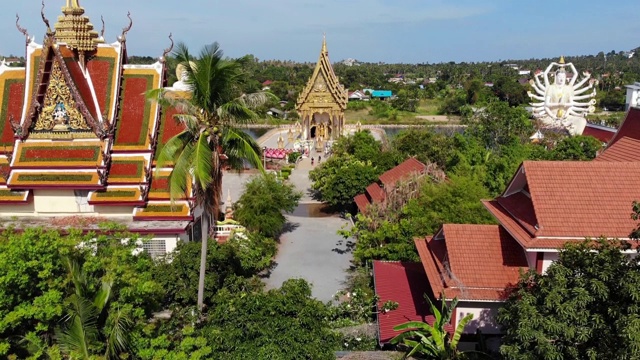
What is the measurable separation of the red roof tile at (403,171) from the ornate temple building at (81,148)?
24.5ft

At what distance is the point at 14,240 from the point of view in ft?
30.2

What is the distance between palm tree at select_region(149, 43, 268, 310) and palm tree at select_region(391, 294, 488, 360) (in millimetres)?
4515

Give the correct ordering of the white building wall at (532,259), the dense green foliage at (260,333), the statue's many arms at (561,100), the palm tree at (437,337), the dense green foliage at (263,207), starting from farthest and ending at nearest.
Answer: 1. the statue's many arms at (561,100)
2. the dense green foliage at (263,207)
3. the white building wall at (532,259)
4. the palm tree at (437,337)
5. the dense green foliage at (260,333)

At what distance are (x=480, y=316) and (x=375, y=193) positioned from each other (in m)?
10.5

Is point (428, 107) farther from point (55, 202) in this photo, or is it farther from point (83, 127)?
point (55, 202)

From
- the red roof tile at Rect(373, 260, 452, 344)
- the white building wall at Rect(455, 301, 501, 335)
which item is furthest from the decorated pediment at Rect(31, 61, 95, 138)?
the white building wall at Rect(455, 301, 501, 335)

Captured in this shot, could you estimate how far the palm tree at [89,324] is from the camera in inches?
327

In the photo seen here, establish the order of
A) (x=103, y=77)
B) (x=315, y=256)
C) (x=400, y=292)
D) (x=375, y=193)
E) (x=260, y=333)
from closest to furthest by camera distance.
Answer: (x=260, y=333) → (x=400, y=292) → (x=103, y=77) → (x=315, y=256) → (x=375, y=193)

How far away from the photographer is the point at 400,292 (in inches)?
510

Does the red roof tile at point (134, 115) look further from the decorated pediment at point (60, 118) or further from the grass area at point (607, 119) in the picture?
the grass area at point (607, 119)

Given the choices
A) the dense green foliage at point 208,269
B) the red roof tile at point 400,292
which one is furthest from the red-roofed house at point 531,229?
the dense green foliage at point 208,269

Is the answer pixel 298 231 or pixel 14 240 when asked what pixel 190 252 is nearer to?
pixel 14 240

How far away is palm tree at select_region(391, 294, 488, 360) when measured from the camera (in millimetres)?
10039

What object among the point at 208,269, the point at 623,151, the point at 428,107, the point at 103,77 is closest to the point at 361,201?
the point at 208,269
